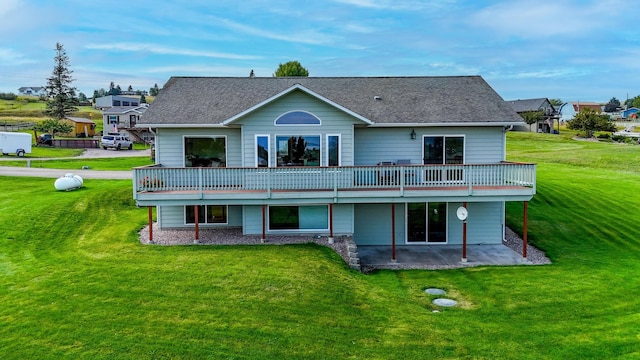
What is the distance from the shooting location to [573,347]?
9672 mm

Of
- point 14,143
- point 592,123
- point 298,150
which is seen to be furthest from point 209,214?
point 592,123

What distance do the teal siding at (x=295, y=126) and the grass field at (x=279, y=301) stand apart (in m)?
3.71

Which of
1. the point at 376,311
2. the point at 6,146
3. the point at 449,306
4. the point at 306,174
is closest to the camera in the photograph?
the point at 376,311

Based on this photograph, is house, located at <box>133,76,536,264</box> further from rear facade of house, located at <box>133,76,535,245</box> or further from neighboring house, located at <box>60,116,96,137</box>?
neighboring house, located at <box>60,116,96,137</box>

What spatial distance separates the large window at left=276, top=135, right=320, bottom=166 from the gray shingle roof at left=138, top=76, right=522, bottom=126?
1.75 m

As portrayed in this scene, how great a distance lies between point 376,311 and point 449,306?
2190 mm

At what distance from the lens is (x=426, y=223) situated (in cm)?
1847

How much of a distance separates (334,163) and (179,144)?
6.04 m

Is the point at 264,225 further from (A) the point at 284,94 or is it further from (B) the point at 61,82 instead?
(B) the point at 61,82

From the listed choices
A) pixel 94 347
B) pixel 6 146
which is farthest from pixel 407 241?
pixel 6 146

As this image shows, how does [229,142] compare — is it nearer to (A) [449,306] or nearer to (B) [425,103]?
(B) [425,103]

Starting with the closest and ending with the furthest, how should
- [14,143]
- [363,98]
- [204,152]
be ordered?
[204,152], [363,98], [14,143]

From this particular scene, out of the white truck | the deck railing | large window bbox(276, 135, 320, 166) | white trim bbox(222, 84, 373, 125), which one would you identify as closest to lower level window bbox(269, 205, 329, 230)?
the deck railing

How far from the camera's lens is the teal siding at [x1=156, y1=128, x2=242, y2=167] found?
1745 centimetres
